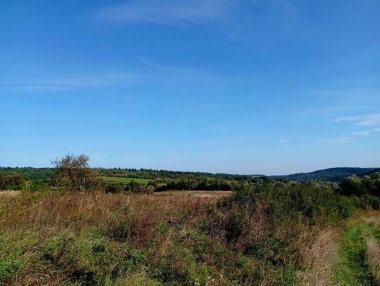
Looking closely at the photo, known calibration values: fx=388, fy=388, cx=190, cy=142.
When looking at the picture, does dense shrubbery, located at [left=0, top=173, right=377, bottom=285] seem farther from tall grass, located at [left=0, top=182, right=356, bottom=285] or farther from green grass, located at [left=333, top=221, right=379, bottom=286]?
green grass, located at [left=333, top=221, right=379, bottom=286]

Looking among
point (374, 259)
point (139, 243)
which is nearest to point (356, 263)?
point (374, 259)

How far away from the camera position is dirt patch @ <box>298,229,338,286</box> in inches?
337

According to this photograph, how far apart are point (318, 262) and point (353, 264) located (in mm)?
2764

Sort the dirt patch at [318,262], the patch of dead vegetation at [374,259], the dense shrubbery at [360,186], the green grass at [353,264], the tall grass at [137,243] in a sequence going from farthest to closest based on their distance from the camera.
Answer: the dense shrubbery at [360,186] → the patch of dead vegetation at [374,259] → the green grass at [353,264] → the dirt patch at [318,262] → the tall grass at [137,243]

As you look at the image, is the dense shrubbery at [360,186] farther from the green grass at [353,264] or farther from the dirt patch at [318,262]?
the dirt patch at [318,262]

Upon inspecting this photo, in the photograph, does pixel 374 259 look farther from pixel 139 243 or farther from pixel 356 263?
pixel 139 243

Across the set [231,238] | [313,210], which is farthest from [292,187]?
[231,238]

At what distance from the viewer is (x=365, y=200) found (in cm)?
4056

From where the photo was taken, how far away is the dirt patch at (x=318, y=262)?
8562 millimetres

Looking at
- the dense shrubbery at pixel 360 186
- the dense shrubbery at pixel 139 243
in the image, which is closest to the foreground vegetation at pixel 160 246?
the dense shrubbery at pixel 139 243

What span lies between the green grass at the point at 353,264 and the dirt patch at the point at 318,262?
28cm

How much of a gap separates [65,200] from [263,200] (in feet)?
28.3

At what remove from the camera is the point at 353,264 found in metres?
12.1

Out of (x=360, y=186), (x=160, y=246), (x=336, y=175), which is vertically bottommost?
(x=160, y=246)
